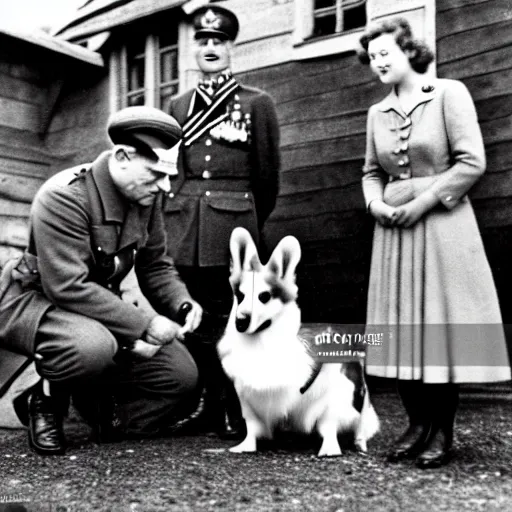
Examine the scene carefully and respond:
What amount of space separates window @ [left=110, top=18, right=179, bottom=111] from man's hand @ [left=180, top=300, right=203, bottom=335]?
2.23 feet

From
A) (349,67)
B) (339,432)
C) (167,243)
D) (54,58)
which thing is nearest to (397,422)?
(339,432)

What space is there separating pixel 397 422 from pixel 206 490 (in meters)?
0.96

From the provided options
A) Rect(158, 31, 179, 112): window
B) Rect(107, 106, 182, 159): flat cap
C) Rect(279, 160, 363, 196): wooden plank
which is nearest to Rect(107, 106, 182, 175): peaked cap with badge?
Rect(107, 106, 182, 159): flat cap

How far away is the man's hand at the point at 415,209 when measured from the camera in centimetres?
219

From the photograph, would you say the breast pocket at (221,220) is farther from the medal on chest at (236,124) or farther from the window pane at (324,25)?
the window pane at (324,25)

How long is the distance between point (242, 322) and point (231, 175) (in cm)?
56

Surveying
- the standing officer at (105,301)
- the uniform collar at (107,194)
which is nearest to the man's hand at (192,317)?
the standing officer at (105,301)

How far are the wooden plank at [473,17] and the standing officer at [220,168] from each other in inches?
23.4

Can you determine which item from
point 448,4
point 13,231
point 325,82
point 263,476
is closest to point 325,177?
point 325,82

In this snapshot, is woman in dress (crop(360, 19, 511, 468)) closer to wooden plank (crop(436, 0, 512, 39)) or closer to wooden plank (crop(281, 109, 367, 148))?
wooden plank (crop(436, 0, 512, 39))

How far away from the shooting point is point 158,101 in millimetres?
2955

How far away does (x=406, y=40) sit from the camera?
227 centimetres

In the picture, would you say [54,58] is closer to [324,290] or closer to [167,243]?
[167,243]

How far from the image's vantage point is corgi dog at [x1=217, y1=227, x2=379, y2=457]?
2.38 m
